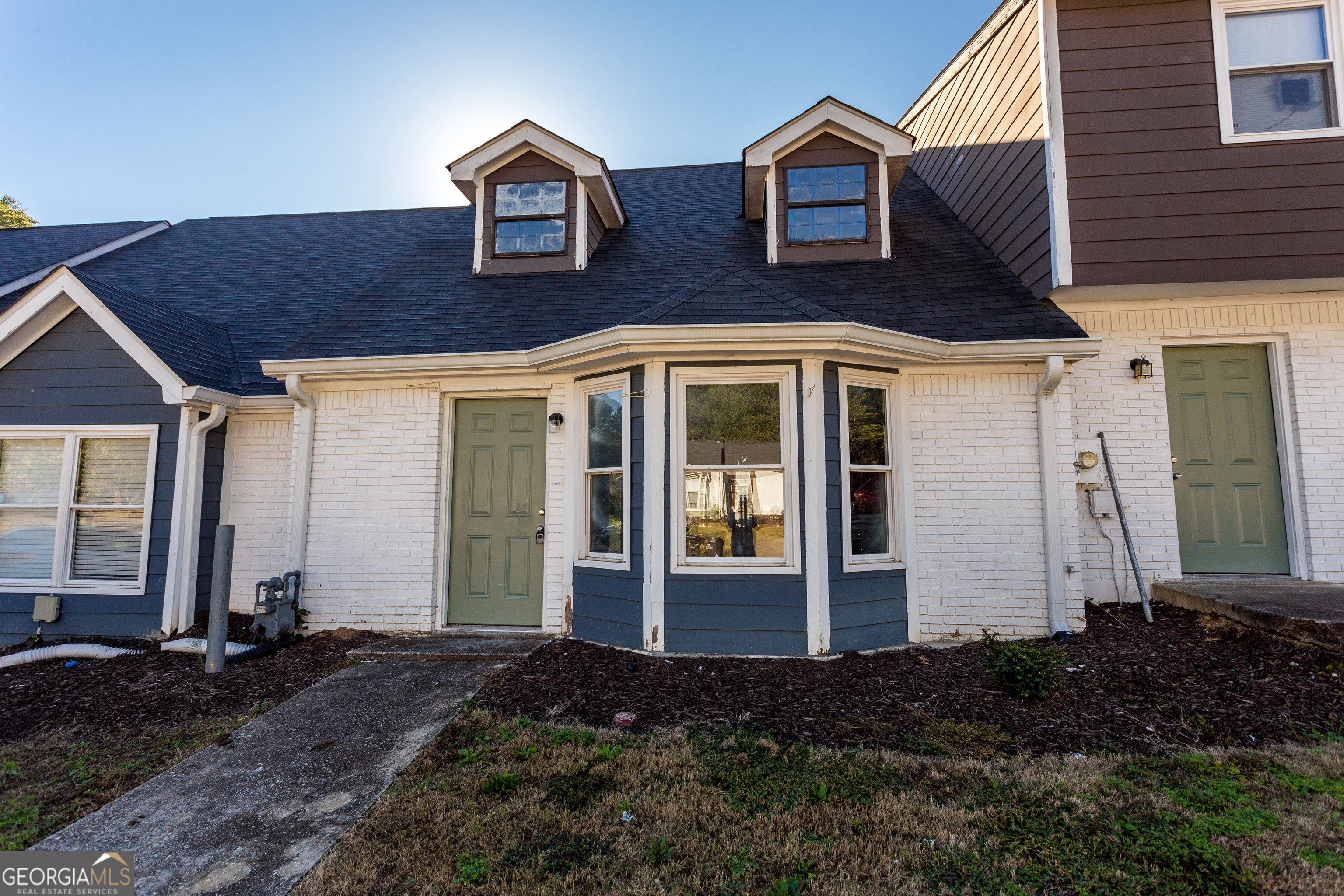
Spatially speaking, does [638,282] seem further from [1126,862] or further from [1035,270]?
[1126,862]

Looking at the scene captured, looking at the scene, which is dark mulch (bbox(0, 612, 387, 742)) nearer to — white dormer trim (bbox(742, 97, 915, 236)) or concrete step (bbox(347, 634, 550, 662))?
concrete step (bbox(347, 634, 550, 662))

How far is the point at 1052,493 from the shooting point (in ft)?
17.1

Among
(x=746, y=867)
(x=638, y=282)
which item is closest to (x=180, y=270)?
(x=638, y=282)

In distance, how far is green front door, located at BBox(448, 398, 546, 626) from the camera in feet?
19.0

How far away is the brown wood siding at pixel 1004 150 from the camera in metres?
5.87

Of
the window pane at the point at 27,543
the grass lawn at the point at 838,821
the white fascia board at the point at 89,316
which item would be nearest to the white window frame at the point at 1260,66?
the grass lawn at the point at 838,821

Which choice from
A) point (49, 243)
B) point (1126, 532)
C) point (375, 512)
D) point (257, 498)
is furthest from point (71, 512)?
point (1126, 532)

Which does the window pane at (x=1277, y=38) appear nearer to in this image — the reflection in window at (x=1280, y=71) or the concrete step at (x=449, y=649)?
the reflection in window at (x=1280, y=71)

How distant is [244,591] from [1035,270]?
8922 mm

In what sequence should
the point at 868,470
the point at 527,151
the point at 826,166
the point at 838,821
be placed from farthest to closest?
1. the point at 527,151
2. the point at 826,166
3. the point at 868,470
4. the point at 838,821

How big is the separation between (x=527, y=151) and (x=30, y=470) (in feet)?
20.6

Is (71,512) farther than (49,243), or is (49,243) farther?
(49,243)

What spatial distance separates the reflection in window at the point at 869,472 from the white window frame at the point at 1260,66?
4.21 meters

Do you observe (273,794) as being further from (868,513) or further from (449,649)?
(868,513)
